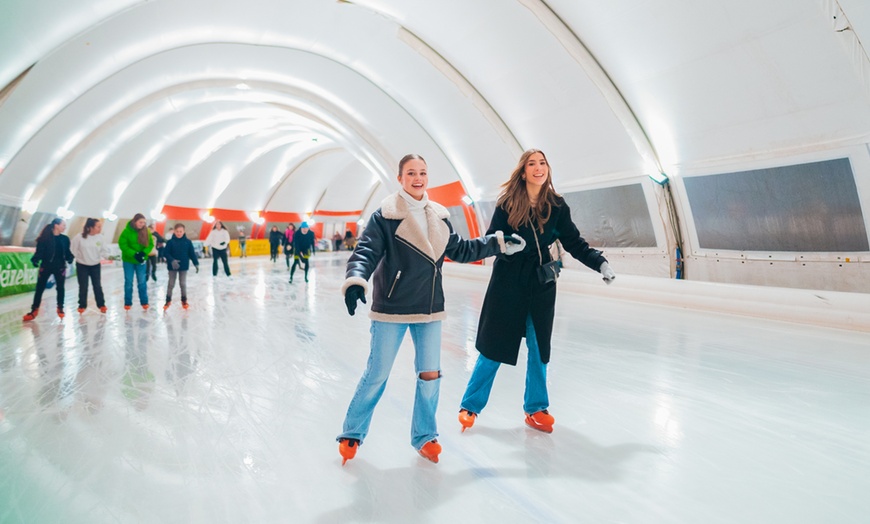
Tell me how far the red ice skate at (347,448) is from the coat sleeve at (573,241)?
5.49 feet

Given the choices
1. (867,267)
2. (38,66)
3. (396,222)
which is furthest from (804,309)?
(38,66)

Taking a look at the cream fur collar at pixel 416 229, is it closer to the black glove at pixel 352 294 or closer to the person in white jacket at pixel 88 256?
the black glove at pixel 352 294

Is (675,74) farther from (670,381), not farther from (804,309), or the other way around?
(670,381)

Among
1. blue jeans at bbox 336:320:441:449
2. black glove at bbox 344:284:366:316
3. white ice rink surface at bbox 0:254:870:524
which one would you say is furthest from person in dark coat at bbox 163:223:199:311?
black glove at bbox 344:284:366:316

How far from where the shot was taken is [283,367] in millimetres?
3908

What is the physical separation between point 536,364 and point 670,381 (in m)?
1.54

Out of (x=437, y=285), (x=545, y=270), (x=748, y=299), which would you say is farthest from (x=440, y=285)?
(x=748, y=299)

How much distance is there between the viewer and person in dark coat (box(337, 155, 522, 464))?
218cm

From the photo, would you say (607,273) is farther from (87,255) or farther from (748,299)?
(87,255)

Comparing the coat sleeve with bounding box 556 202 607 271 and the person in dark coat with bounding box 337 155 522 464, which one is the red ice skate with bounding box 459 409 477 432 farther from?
the coat sleeve with bounding box 556 202 607 271

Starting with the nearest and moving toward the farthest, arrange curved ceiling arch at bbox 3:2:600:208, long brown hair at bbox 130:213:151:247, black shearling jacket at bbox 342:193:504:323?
black shearling jacket at bbox 342:193:504:323, long brown hair at bbox 130:213:151:247, curved ceiling arch at bbox 3:2:600:208

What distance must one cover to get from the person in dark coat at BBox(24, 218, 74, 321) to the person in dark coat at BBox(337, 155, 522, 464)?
254 inches

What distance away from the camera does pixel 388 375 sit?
2.26 m

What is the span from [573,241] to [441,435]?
1.43 metres
